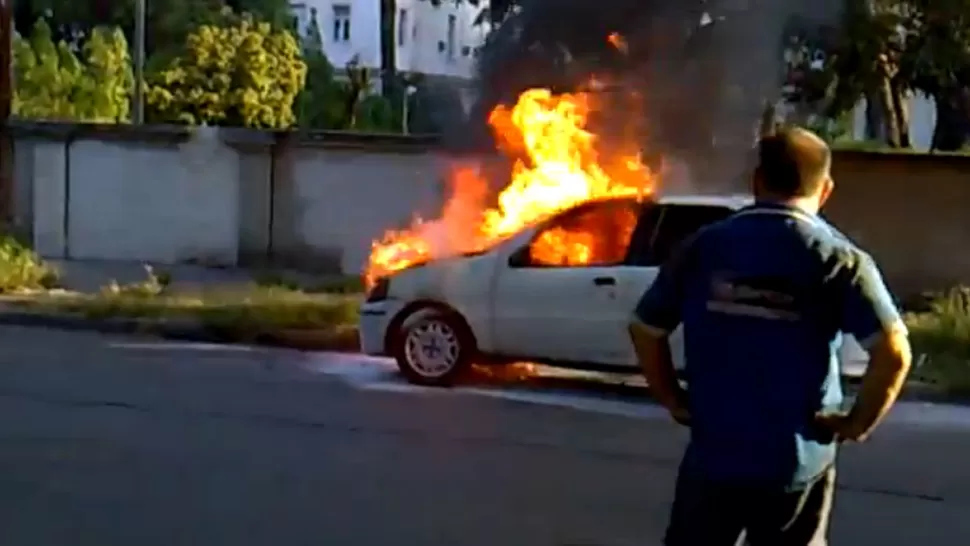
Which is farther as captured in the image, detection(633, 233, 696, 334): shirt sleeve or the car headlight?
the car headlight

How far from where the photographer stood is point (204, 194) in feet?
82.1

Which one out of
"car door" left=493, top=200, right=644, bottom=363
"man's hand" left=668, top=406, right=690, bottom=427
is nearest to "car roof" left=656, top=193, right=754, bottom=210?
"car door" left=493, top=200, right=644, bottom=363

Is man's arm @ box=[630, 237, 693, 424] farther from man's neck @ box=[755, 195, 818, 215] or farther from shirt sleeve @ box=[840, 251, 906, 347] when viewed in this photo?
shirt sleeve @ box=[840, 251, 906, 347]

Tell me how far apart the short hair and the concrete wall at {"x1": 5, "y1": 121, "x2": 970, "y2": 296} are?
1754cm

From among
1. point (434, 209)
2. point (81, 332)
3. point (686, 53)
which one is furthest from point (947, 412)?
point (434, 209)

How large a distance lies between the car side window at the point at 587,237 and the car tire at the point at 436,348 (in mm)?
756

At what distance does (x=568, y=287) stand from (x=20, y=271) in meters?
10.1

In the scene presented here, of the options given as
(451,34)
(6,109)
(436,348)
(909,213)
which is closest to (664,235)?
(436,348)

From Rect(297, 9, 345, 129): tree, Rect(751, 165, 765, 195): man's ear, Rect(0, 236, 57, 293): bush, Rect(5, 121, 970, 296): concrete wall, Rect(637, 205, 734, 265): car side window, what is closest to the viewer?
Rect(751, 165, 765, 195): man's ear

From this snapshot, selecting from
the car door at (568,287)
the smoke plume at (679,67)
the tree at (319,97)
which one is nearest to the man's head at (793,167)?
the car door at (568,287)

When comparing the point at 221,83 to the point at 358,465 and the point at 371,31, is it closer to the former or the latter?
the point at 358,465

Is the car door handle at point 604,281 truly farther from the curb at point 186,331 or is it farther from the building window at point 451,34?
the building window at point 451,34

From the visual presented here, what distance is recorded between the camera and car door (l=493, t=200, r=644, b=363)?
13078 millimetres

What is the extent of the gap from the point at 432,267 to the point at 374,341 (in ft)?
2.43
